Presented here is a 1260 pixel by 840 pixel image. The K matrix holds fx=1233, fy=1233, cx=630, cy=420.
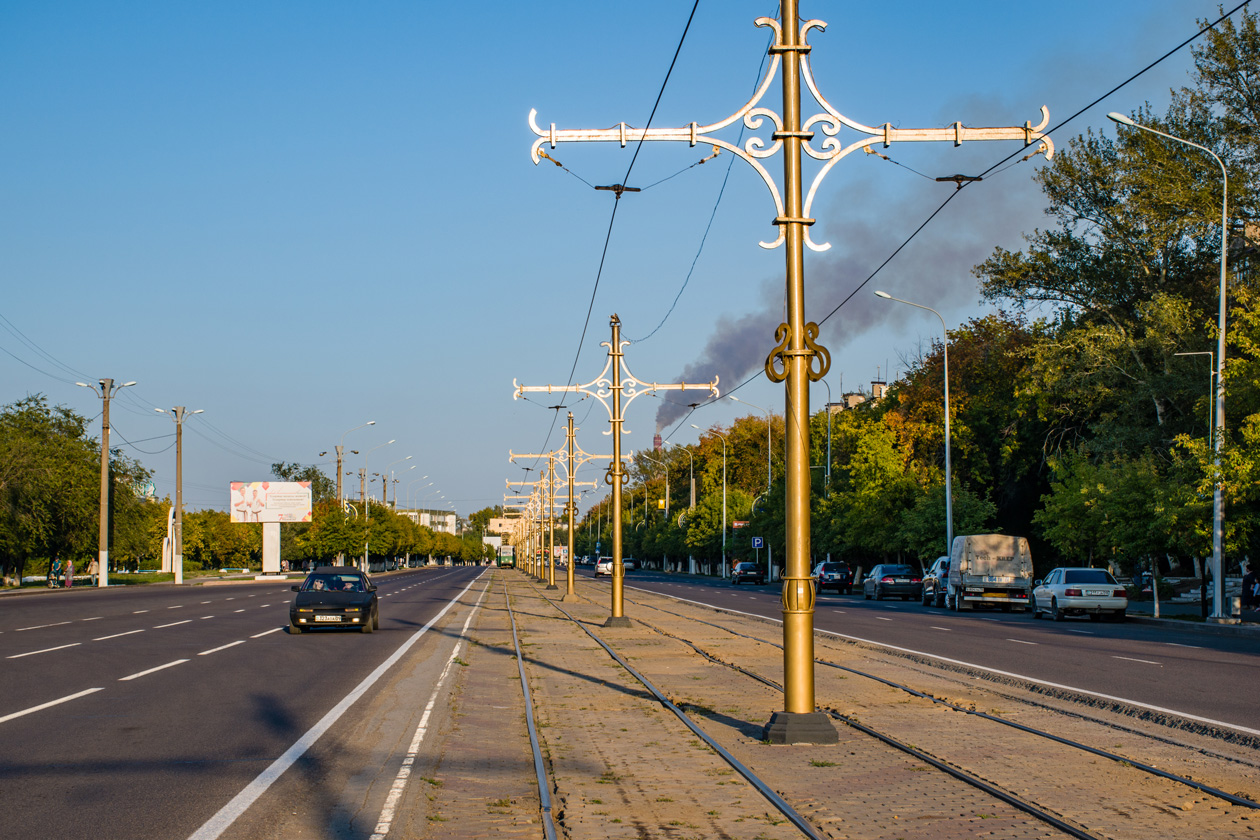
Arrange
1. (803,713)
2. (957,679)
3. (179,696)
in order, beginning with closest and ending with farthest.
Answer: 1. (803,713)
2. (179,696)
3. (957,679)

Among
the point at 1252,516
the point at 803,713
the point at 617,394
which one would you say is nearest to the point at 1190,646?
the point at 1252,516

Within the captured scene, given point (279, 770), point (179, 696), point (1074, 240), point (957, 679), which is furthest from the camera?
point (1074, 240)

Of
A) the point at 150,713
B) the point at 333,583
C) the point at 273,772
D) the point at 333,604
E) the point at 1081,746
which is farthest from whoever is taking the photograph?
the point at 333,583

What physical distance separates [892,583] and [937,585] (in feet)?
23.4

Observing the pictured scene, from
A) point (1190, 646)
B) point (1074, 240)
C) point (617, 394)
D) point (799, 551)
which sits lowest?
point (1190, 646)

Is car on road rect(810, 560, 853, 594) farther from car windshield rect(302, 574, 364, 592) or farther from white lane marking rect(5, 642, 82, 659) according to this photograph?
white lane marking rect(5, 642, 82, 659)

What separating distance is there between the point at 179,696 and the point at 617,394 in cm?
1675

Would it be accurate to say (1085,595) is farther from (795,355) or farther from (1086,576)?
(795,355)

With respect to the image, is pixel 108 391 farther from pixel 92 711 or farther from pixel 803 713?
pixel 803 713

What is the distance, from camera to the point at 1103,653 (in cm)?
2239

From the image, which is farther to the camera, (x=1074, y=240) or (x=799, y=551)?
(x=1074, y=240)

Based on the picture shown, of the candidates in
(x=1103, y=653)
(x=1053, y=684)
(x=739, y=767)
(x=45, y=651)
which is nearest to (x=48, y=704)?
(x=739, y=767)

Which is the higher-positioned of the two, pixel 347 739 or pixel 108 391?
pixel 108 391

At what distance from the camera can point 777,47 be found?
11.3 metres
